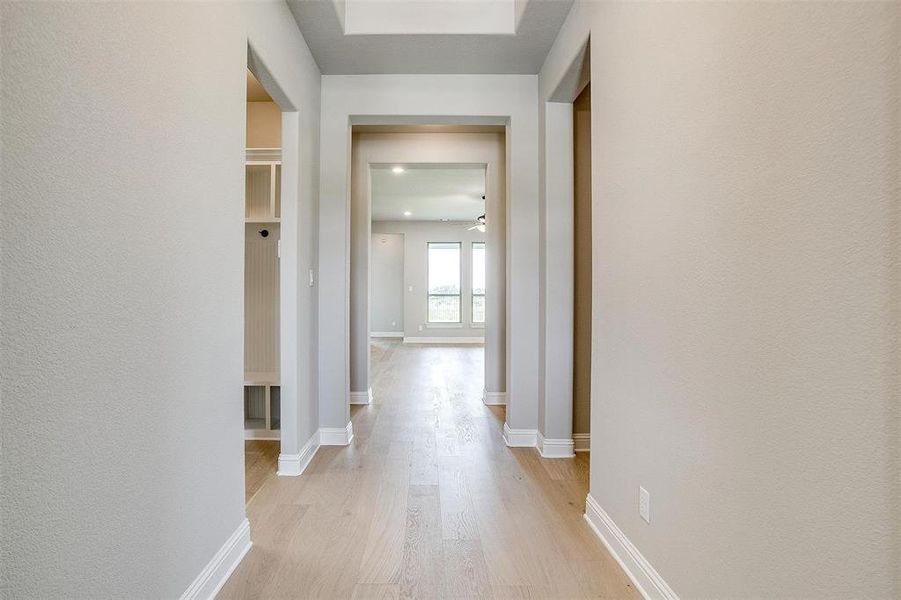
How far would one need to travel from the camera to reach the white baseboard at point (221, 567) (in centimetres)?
151

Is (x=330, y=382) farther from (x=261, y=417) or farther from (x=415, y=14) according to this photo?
(x=415, y=14)

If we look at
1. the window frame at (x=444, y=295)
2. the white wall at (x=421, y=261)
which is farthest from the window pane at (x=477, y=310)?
the window frame at (x=444, y=295)

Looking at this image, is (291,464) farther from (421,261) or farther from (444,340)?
(421,261)

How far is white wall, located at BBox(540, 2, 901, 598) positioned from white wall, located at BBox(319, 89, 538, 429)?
4.53 feet

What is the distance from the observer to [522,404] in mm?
3225

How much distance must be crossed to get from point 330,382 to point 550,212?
1919 millimetres

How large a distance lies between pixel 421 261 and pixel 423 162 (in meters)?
5.85

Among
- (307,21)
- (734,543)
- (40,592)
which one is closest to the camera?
(40,592)

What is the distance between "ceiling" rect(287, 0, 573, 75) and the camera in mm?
2520

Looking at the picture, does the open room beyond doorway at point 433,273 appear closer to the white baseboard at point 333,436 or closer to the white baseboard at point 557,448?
the white baseboard at point 333,436

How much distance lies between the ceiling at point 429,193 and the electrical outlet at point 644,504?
138 inches

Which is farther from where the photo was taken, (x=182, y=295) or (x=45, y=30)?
(x=182, y=295)

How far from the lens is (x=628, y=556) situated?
1.75 meters

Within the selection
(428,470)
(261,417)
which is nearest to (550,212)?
(428,470)
